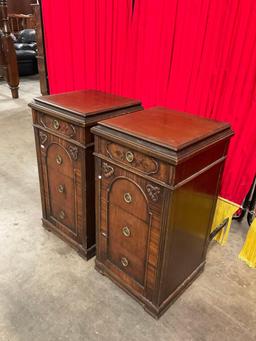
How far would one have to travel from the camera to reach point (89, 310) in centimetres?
131

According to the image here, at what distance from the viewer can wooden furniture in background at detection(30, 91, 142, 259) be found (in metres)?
1.29

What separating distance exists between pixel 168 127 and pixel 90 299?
34.9 inches

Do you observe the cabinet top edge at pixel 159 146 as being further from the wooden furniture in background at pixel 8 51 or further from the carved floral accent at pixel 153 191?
the wooden furniture in background at pixel 8 51

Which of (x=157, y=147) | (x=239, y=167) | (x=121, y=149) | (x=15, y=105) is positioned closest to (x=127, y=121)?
(x=121, y=149)

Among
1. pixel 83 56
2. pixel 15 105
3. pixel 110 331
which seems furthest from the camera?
pixel 15 105

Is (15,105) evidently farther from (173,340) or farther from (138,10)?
(173,340)

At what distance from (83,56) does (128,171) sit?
1293 mm

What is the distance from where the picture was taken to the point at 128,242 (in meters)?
1.27

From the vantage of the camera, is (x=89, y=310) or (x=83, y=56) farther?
(x=83, y=56)

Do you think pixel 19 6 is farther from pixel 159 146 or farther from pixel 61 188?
pixel 159 146

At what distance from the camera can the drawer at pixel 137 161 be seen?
0.97 m

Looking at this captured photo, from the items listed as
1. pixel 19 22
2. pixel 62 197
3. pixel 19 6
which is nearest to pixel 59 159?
pixel 62 197

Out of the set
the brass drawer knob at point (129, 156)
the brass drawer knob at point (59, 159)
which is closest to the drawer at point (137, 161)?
the brass drawer knob at point (129, 156)

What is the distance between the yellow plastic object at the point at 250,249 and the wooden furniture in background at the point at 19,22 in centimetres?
757
